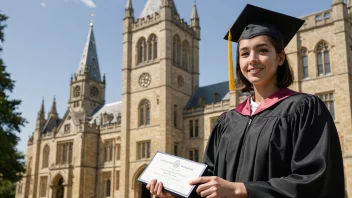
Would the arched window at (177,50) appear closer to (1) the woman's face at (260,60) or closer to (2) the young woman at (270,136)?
(2) the young woman at (270,136)

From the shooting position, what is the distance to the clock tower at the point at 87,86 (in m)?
45.2

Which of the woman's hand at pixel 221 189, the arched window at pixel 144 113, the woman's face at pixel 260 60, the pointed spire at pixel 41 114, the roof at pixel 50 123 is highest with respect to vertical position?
the pointed spire at pixel 41 114

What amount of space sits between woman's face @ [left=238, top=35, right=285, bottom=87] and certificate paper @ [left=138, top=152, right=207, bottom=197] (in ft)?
2.36

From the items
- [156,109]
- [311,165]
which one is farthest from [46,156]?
[311,165]

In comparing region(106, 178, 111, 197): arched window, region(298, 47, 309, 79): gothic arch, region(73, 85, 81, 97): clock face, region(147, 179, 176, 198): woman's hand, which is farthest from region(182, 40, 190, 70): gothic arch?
region(147, 179, 176, 198): woman's hand

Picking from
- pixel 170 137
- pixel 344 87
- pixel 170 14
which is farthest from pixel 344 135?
pixel 170 14

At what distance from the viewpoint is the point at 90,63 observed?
157ft

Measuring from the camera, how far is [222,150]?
109 inches

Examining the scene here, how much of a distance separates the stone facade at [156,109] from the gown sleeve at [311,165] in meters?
20.5

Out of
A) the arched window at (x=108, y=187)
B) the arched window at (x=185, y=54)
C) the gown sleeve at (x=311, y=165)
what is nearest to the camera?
the gown sleeve at (x=311, y=165)

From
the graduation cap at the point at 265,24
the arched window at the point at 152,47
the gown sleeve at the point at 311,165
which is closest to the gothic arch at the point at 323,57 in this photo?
the arched window at the point at 152,47

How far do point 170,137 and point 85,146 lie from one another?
1013 cm

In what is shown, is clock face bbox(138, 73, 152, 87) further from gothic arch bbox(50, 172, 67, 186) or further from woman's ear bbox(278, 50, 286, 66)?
woman's ear bbox(278, 50, 286, 66)

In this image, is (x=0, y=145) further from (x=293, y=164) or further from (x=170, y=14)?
(x=170, y=14)
